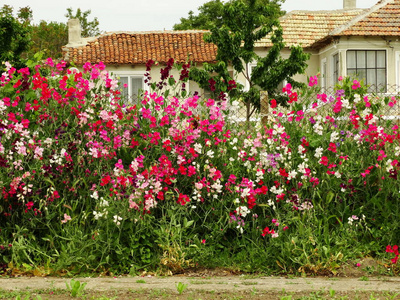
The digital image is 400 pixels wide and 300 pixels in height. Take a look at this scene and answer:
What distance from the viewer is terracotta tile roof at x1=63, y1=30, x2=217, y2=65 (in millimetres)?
25516

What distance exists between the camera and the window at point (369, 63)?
76.1 ft

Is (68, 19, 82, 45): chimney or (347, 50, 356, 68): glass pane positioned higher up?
(68, 19, 82, 45): chimney

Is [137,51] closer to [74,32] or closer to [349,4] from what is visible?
[74,32]

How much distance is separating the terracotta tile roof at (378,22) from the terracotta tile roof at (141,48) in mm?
5335

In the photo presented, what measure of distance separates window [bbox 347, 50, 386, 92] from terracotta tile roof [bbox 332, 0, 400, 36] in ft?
2.55

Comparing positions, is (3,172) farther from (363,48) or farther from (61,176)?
(363,48)

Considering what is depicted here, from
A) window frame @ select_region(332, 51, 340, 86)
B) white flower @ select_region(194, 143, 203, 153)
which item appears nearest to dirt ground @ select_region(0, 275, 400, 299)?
white flower @ select_region(194, 143, 203, 153)

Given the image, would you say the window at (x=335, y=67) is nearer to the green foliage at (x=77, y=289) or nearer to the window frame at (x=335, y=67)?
the window frame at (x=335, y=67)

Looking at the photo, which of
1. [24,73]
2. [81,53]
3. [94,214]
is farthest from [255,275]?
[81,53]

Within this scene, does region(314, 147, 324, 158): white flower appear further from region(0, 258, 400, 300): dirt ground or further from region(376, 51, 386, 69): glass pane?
region(376, 51, 386, 69): glass pane

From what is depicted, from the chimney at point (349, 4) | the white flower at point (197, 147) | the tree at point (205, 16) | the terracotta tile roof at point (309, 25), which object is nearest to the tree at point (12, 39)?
the terracotta tile roof at point (309, 25)

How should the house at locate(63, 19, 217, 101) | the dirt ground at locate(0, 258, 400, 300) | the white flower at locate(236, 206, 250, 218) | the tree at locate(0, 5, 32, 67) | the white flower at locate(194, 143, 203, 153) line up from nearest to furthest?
the dirt ground at locate(0, 258, 400, 300), the white flower at locate(236, 206, 250, 218), the white flower at locate(194, 143, 203, 153), the tree at locate(0, 5, 32, 67), the house at locate(63, 19, 217, 101)

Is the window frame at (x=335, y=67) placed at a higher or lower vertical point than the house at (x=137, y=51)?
lower

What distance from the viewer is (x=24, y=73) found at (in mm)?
6773
